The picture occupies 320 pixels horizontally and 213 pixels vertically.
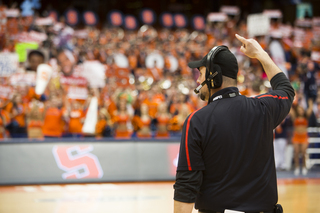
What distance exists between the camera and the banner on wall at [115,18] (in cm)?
2645

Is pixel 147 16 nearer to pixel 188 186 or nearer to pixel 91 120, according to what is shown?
pixel 91 120

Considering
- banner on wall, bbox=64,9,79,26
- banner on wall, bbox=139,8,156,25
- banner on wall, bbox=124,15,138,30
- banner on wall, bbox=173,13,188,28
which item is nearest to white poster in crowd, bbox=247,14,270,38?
banner on wall, bbox=173,13,188,28

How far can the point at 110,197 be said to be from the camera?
24.3 ft

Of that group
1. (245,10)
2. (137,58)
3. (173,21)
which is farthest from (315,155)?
(245,10)

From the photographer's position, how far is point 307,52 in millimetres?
19500

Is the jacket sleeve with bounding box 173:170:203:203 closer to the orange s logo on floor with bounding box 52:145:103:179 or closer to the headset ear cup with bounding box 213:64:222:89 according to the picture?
the headset ear cup with bounding box 213:64:222:89

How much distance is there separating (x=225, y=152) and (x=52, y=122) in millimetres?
8389

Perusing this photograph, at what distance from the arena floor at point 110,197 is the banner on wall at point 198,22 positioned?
20880mm

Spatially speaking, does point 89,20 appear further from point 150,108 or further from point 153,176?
point 153,176

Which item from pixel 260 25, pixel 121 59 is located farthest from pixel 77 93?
pixel 260 25

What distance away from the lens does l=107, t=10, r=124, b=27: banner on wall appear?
2645 centimetres

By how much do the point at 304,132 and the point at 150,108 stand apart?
509 centimetres

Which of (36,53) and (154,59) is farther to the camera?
(154,59)

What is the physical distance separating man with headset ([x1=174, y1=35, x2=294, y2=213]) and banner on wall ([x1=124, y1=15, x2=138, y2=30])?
1019 inches
